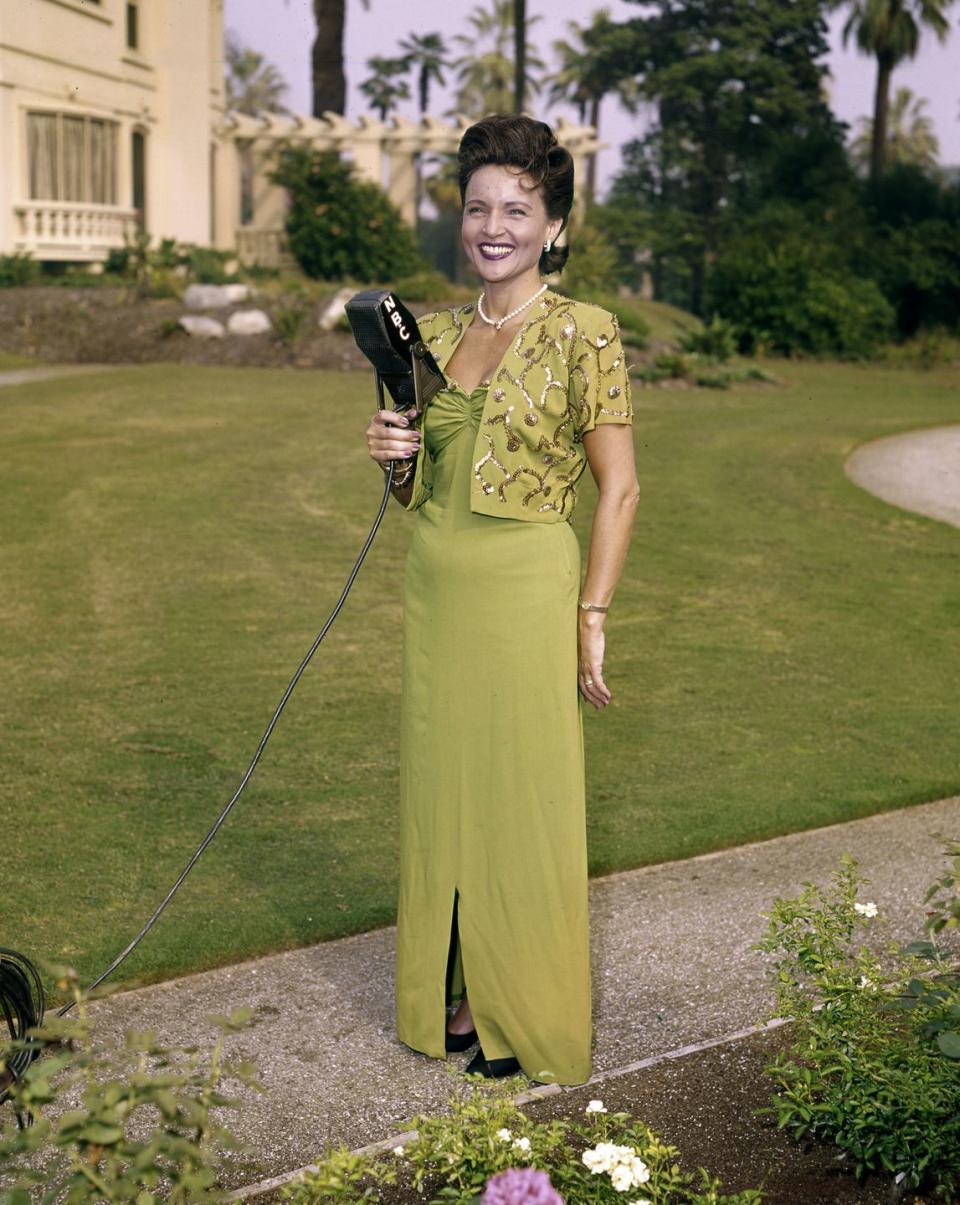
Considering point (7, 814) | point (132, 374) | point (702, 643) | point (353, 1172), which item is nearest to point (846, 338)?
point (132, 374)

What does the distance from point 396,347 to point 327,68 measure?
99.0ft

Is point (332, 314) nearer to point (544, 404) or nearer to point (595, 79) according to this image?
point (544, 404)

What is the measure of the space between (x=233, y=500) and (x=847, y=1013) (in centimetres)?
931

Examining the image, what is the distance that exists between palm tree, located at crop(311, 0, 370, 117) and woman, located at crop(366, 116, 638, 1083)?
2900 centimetres

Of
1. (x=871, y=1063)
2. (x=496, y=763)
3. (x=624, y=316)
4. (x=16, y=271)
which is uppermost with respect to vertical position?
(x=16, y=271)

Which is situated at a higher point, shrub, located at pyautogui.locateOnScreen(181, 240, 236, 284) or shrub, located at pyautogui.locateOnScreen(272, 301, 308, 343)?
shrub, located at pyautogui.locateOnScreen(181, 240, 236, 284)

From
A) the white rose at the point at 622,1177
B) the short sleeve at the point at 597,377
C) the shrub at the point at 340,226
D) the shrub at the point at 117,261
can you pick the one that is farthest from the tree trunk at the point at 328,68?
the white rose at the point at 622,1177

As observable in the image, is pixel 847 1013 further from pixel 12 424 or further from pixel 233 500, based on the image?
pixel 12 424

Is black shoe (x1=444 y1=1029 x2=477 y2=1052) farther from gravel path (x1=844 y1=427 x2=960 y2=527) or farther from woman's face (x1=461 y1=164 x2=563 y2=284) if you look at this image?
gravel path (x1=844 y1=427 x2=960 y2=527)

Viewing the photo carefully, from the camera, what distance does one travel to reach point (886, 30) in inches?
1698

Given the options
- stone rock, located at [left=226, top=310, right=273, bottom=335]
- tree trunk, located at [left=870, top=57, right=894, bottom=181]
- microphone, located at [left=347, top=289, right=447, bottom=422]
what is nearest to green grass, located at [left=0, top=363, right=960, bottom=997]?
microphone, located at [left=347, top=289, right=447, bottom=422]

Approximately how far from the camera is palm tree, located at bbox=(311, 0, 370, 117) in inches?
1200

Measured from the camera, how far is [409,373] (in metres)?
3.53

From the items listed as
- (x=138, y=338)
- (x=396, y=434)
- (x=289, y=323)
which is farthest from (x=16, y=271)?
(x=396, y=434)
